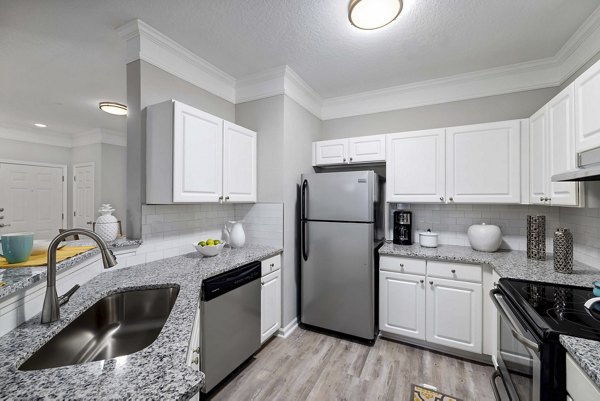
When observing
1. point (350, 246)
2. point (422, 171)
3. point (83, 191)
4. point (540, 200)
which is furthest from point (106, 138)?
point (540, 200)

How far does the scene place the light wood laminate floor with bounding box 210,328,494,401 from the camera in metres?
1.86

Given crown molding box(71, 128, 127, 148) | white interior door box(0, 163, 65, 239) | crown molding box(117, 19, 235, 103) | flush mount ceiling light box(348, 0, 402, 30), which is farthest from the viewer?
crown molding box(71, 128, 127, 148)

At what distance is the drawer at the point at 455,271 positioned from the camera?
2.18 m

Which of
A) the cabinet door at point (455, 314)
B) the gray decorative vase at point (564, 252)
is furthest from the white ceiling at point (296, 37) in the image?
the cabinet door at point (455, 314)

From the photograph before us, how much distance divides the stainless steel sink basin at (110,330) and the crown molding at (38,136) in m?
5.35

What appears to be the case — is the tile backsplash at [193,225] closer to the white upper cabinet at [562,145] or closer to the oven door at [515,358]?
the oven door at [515,358]

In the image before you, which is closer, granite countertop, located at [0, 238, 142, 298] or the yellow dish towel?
granite countertop, located at [0, 238, 142, 298]

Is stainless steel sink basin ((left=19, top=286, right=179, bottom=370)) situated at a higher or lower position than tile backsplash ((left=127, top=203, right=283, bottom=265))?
lower

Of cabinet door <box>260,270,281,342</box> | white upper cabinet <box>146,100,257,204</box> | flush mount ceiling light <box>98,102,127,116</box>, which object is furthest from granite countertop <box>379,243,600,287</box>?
flush mount ceiling light <box>98,102,127,116</box>

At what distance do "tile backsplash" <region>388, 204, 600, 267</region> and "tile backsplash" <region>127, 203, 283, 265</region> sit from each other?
4.58ft

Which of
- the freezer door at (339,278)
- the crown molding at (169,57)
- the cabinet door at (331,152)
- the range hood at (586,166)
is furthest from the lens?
the cabinet door at (331,152)

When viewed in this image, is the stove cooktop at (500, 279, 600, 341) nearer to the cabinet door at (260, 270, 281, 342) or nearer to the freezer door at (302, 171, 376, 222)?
the freezer door at (302, 171, 376, 222)

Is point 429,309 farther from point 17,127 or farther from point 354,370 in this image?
point 17,127

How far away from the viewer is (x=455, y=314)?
88.2 inches
